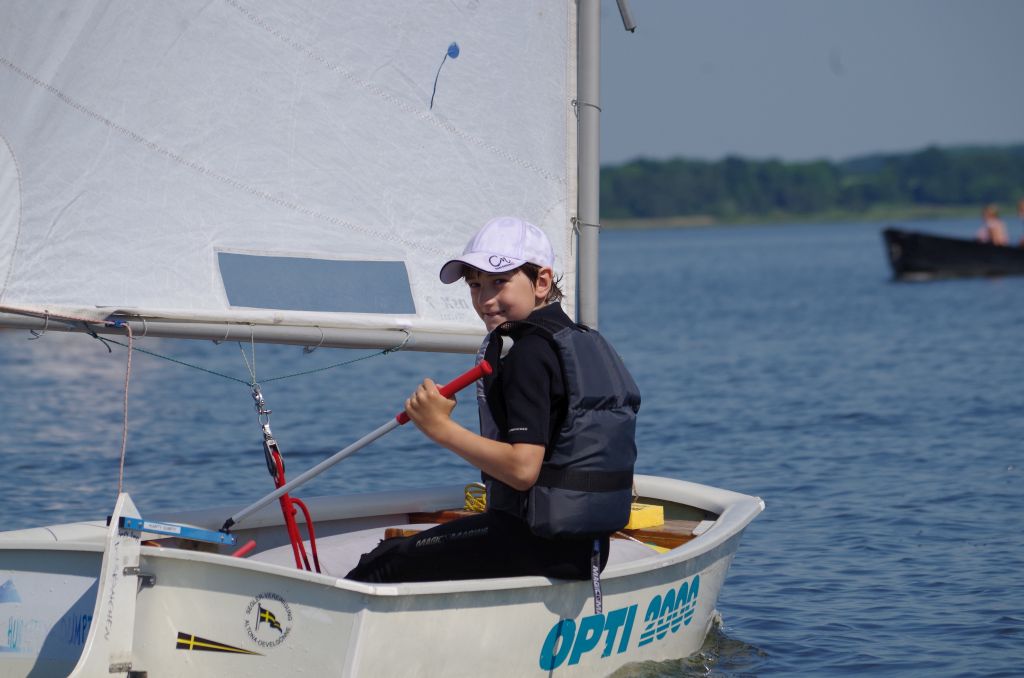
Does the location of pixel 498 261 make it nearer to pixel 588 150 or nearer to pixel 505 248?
pixel 505 248

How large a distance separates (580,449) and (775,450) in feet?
25.6

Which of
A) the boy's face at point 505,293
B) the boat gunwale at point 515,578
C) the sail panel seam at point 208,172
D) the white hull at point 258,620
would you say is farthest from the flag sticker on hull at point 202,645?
the sail panel seam at point 208,172

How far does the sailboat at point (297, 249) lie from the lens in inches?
158

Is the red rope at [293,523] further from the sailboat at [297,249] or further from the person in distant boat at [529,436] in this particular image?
the person in distant boat at [529,436]

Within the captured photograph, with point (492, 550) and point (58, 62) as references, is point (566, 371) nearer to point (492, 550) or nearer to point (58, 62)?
point (492, 550)

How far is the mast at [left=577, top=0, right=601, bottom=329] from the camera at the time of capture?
5637 millimetres

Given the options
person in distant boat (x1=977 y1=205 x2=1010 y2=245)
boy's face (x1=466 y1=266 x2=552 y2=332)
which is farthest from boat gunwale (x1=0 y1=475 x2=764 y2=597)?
person in distant boat (x1=977 y1=205 x2=1010 y2=245)

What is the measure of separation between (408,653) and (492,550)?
1.35 feet

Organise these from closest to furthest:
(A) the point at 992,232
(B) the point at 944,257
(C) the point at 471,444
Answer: (C) the point at 471,444 → (B) the point at 944,257 → (A) the point at 992,232

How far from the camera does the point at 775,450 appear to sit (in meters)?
11.6

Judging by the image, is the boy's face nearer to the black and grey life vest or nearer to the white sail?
the black and grey life vest

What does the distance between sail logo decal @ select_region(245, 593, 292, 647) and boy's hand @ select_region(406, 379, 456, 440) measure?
65 centimetres

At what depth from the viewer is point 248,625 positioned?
4.01 meters

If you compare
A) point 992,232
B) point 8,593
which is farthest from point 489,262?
point 992,232
